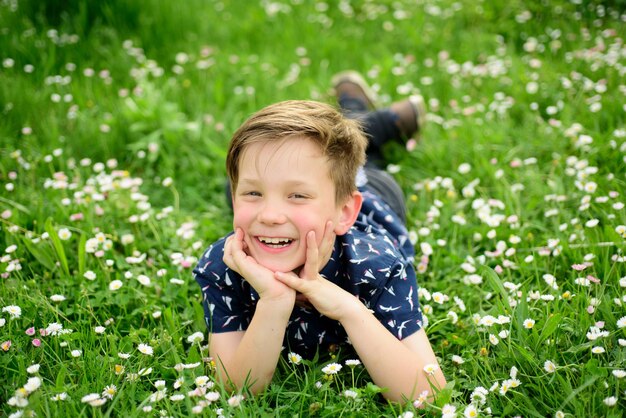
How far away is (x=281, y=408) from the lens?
2.08m

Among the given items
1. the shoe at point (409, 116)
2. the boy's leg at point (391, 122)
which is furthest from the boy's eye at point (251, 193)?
the shoe at point (409, 116)

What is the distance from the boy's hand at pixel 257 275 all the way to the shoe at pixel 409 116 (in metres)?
1.99

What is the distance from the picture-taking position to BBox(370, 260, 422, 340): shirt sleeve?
2.22 meters

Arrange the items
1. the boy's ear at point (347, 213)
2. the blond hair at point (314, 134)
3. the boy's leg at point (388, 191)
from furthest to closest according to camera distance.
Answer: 1. the boy's leg at point (388, 191)
2. the boy's ear at point (347, 213)
3. the blond hair at point (314, 134)

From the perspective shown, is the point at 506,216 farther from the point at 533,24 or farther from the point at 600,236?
the point at 533,24

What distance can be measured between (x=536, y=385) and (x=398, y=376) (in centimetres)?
47

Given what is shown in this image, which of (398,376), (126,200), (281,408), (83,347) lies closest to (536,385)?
(398,376)

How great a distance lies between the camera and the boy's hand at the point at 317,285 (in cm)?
201

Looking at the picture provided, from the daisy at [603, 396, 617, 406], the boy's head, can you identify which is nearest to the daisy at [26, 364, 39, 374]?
the boy's head

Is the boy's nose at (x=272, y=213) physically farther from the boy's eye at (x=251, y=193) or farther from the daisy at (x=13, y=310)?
the daisy at (x=13, y=310)

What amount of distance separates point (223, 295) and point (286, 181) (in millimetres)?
562

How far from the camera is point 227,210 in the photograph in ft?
11.4

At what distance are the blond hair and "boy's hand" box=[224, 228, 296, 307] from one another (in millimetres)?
253

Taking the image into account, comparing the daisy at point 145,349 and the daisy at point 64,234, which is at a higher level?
the daisy at point 64,234
